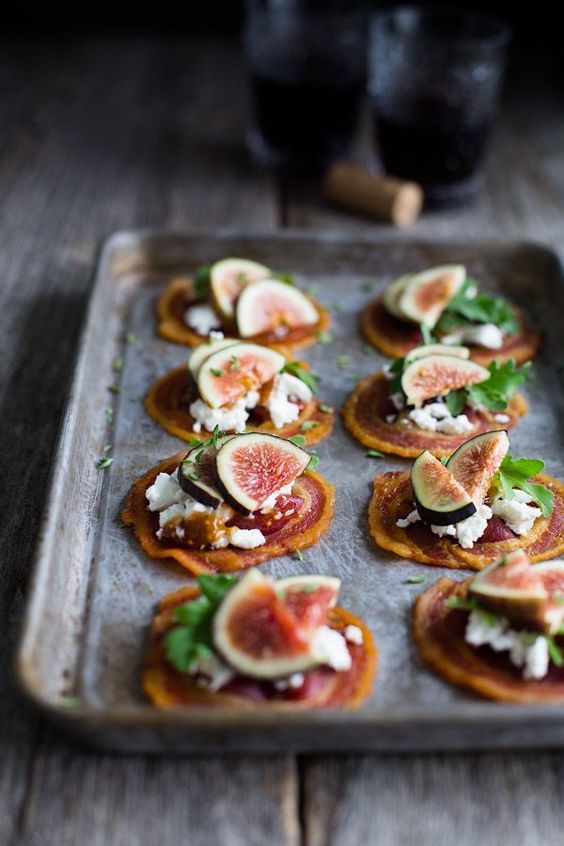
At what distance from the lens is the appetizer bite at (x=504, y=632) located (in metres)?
2.32

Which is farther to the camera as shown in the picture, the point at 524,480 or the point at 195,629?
the point at 524,480

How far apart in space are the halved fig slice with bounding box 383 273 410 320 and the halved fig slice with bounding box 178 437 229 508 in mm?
1190

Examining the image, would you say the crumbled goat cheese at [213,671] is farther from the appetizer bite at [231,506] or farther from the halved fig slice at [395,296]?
the halved fig slice at [395,296]

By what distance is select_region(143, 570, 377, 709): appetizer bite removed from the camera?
2.27m

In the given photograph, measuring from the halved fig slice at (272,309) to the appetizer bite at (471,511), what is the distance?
105cm

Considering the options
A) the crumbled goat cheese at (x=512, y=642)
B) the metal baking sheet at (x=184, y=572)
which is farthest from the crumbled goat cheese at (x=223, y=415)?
the crumbled goat cheese at (x=512, y=642)

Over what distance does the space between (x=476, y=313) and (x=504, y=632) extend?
168cm

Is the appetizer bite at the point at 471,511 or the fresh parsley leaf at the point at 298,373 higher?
the appetizer bite at the point at 471,511

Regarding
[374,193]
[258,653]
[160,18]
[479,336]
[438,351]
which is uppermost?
[258,653]

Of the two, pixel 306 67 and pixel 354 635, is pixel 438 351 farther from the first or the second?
pixel 306 67

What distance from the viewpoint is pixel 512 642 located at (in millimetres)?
2381

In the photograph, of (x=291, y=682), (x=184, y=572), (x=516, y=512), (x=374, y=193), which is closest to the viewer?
(x=291, y=682)

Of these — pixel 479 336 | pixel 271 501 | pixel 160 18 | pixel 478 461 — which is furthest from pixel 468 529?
pixel 160 18

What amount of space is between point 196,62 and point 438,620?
17.5 feet
